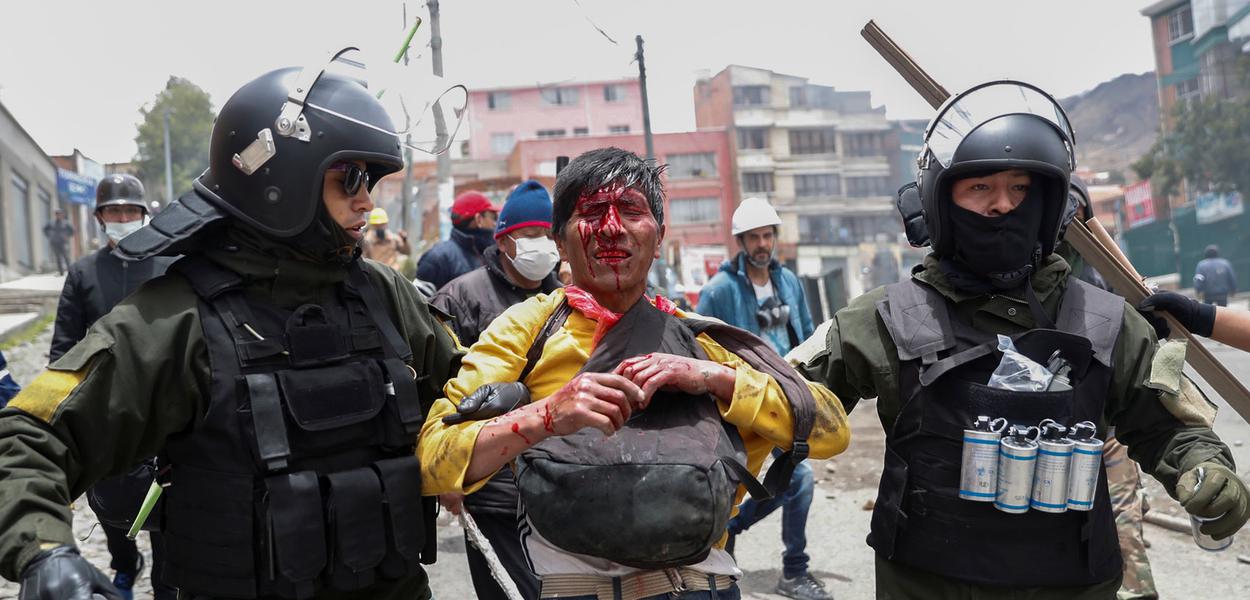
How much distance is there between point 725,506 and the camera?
2.32 metres

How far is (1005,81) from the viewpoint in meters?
3.19

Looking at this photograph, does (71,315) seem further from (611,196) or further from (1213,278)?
(1213,278)

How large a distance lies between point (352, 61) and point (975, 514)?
220 cm

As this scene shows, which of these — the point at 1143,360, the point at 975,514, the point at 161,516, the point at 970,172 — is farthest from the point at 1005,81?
the point at 161,516

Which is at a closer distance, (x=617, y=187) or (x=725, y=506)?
(x=725, y=506)

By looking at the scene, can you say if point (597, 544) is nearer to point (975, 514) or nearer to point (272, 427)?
point (272, 427)

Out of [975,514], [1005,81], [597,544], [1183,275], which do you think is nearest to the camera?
[597,544]

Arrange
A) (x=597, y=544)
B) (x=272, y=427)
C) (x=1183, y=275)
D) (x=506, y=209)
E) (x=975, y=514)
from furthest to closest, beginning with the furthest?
1. (x=1183, y=275)
2. (x=506, y=209)
3. (x=975, y=514)
4. (x=272, y=427)
5. (x=597, y=544)

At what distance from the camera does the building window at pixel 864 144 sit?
2336 inches

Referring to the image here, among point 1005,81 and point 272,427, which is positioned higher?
point 1005,81

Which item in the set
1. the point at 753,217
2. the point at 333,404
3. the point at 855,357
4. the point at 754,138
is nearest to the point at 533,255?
the point at 753,217

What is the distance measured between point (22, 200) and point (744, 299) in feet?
105

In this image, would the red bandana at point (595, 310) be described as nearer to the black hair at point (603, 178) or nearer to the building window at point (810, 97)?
the black hair at point (603, 178)

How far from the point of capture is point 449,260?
699cm
